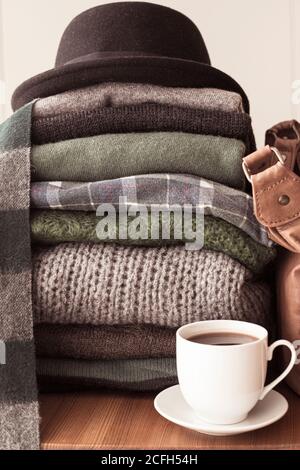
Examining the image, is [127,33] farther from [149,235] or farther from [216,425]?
[216,425]

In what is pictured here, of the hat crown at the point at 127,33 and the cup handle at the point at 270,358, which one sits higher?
the hat crown at the point at 127,33

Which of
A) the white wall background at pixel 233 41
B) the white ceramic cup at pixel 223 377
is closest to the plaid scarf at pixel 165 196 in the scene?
the white ceramic cup at pixel 223 377

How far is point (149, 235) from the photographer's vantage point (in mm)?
467

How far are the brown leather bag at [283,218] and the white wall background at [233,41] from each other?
0.56m

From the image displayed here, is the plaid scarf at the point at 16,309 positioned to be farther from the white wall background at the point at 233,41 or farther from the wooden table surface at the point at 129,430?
the white wall background at the point at 233,41

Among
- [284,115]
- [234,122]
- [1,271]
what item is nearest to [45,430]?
[1,271]

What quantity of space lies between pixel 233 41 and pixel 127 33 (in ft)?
1.51

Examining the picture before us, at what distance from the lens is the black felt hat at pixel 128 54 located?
0.51 metres

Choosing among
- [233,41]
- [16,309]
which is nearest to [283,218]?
[16,309]

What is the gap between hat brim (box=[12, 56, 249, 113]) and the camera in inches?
20.1

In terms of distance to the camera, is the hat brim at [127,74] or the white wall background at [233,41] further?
the white wall background at [233,41]

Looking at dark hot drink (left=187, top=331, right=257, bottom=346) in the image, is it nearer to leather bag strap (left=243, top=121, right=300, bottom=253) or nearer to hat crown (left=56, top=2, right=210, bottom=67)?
leather bag strap (left=243, top=121, right=300, bottom=253)
